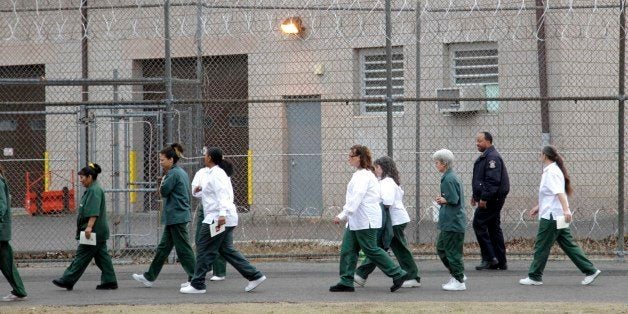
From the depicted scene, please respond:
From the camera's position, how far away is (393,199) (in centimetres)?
1307

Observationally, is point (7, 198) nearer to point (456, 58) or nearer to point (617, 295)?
point (617, 295)

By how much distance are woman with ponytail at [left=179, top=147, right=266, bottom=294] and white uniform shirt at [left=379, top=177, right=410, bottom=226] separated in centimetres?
154

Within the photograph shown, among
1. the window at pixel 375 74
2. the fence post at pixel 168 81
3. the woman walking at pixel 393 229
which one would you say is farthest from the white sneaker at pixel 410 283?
the window at pixel 375 74

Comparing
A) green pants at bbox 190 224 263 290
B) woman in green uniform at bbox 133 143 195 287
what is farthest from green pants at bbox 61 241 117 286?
green pants at bbox 190 224 263 290

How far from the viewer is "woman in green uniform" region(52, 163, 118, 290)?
43.0 feet

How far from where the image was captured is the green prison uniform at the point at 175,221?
13.5 meters

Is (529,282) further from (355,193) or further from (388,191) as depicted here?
(355,193)

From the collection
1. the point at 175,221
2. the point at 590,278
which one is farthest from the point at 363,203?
the point at 590,278

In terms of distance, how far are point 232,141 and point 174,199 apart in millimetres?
9140

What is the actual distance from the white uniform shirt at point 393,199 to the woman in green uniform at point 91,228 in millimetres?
2998

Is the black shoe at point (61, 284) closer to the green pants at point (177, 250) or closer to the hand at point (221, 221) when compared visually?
the green pants at point (177, 250)

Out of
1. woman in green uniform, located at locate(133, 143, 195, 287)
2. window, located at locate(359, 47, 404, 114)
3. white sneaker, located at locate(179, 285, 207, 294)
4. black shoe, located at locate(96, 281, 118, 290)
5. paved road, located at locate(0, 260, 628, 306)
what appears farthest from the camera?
window, located at locate(359, 47, 404, 114)

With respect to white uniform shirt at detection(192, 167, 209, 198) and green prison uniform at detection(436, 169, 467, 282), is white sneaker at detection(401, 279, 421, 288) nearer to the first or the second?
green prison uniform at detection(436, 169, 467, 282)

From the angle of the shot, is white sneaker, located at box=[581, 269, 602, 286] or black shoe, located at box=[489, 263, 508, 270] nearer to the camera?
white sneaker, located at box=[581, 269, 602, 286]
